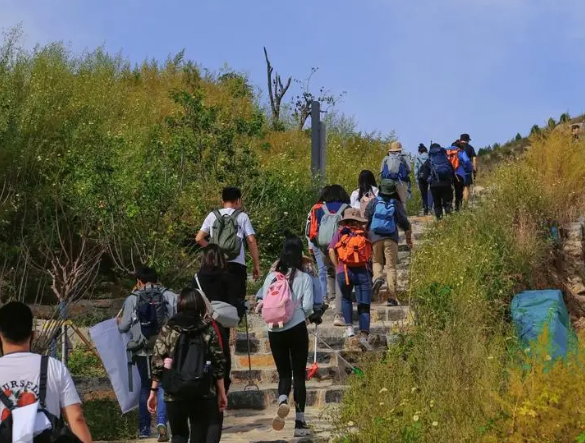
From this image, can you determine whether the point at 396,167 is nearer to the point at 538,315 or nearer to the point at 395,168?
the point at 395,168

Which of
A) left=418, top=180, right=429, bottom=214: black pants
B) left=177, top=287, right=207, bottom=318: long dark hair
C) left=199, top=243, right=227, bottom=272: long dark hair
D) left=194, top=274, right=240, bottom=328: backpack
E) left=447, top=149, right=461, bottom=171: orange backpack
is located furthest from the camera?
left=418, top=180, right=429, bottom=214: black pants

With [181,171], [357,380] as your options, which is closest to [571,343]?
[357,380]

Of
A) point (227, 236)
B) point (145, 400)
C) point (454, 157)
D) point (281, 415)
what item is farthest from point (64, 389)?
point (454, 157)

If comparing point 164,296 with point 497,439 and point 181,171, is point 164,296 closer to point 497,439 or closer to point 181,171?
point 497,439

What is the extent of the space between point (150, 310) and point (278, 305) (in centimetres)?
133

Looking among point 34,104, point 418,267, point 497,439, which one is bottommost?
point 497,439

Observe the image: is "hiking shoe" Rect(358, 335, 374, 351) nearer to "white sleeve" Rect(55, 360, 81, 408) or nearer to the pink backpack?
the pink backpack

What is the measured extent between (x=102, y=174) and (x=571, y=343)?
9222mm

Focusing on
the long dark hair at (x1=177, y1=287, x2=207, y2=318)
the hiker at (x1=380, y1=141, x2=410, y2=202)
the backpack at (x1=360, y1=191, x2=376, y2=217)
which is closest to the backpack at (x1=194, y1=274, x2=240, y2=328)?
the long dark hair at (x1=177, y1=287, x2=207, y2=318)

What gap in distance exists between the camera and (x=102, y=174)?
1655 centimetres

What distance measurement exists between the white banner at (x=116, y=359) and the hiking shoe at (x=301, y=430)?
1.62 metres

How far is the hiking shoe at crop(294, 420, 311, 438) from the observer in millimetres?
10227

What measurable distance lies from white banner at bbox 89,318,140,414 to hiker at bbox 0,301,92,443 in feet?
16.5

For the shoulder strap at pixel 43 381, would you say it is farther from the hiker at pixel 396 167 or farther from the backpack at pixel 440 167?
the backpack at pixel 440 167
